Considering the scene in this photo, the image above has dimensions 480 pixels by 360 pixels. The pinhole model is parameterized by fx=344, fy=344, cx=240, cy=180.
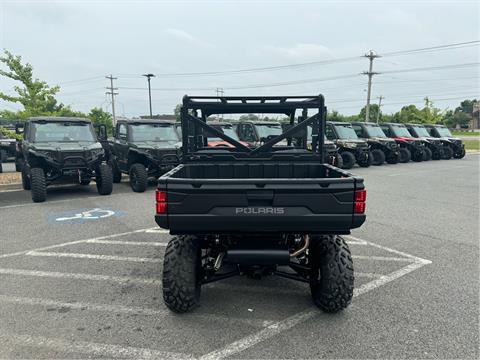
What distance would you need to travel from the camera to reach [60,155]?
8.05 meters

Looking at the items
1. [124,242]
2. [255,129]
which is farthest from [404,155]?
[124,242]

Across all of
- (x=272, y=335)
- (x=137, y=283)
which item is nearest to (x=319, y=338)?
(x=272, y=335)

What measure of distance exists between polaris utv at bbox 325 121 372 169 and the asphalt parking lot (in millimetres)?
8938

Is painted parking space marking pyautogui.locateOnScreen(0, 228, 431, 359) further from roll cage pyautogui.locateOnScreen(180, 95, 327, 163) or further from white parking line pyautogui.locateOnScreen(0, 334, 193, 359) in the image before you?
roll cage pyautogui.locateOnScreen(180, 95, 327, 163)

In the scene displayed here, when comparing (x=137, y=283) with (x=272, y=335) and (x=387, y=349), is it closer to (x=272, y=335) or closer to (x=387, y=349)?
(x=272, y=335)

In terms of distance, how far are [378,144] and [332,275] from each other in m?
15.1

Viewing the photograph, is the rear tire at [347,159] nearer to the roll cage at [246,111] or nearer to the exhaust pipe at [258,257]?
the roll cage at [246,111]

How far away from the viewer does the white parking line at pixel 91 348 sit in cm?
261

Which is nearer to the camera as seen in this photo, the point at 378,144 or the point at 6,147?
the point at 6,147

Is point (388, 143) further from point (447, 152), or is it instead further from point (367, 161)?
point (447, 152)

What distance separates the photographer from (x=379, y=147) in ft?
55.7

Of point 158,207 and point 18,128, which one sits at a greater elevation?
point 18,128

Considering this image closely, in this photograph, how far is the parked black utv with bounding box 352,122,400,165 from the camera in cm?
1659

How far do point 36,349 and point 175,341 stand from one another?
1057mm
